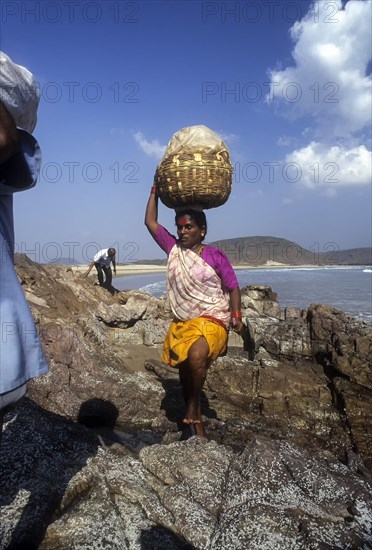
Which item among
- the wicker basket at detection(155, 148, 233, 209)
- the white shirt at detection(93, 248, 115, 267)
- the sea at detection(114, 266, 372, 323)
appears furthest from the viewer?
the sea at detection(114, 266, 372, 323)

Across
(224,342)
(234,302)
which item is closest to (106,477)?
(224,342)

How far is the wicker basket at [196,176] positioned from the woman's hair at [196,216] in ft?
0.32

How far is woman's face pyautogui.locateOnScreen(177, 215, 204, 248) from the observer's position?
11.4 ft

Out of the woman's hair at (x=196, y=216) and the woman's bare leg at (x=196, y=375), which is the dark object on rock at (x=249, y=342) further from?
the woman's hair at (x=196, y=216)

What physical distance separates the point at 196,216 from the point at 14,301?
2.22 meters

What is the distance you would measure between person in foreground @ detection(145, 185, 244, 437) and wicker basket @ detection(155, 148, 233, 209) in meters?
0.21

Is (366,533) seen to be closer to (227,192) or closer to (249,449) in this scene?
(249,449)

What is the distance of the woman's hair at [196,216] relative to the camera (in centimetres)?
343

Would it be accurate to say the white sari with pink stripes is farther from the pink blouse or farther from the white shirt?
the white shirt

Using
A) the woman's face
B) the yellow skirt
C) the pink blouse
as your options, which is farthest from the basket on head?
the yellow skirt

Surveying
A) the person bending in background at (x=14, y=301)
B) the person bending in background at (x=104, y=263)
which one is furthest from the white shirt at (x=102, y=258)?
the person bending in background at (x=14, y=301)

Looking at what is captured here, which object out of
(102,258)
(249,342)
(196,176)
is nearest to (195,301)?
(196,176)

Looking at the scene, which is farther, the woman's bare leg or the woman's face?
the woman's face

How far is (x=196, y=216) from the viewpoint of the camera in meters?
3.47
